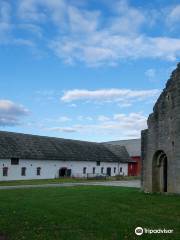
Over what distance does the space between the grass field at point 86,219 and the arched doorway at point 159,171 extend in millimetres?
5188

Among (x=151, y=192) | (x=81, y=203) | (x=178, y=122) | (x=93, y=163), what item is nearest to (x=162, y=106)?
(x=178, y=122)

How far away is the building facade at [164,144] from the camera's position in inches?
888

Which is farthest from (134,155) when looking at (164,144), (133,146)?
(164,144)

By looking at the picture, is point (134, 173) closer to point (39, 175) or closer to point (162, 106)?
point (39, 175)

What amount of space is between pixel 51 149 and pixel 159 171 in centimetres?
3301

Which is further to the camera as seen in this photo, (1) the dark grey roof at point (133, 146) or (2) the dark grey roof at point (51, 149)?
(1) the dark grey roof at point (133, 146)

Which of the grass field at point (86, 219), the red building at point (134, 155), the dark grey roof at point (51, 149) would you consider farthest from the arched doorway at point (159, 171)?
the red building at point (134, 155)

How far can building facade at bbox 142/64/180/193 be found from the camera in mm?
22562

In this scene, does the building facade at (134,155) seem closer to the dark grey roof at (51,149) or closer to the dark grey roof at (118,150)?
the dark grey roof at (118,150)

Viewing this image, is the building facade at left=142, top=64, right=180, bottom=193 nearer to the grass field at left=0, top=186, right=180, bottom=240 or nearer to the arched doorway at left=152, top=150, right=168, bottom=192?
the arched doorway at left=152, top=150, right=168, bottom=192

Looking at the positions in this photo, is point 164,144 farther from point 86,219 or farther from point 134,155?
point 134,155

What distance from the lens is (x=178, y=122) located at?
2242 centimetres

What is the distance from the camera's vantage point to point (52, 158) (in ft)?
179

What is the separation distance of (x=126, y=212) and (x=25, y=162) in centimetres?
3690
